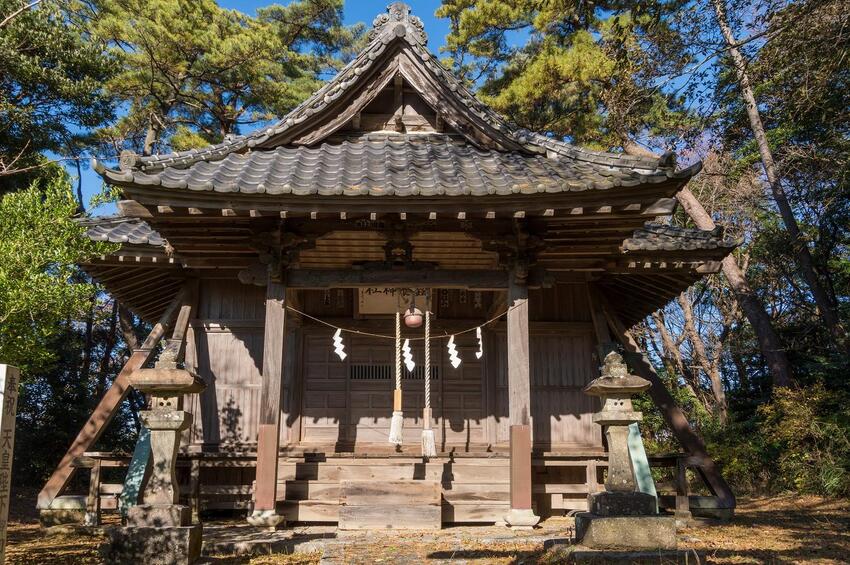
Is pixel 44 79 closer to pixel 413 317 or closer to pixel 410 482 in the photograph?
pixel 413 317

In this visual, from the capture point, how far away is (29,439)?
18594 millimetres

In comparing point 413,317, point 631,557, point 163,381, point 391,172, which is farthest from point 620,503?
point 391,172

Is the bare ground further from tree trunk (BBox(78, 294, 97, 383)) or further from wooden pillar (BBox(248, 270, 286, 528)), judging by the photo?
tree trunk (BBox(78, 294, 97, 383))

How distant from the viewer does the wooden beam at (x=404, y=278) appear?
8508mm

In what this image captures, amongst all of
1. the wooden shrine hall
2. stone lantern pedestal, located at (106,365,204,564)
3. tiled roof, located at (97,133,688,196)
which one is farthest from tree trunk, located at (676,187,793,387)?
stone lantern pedestal, located at (106,365,204,564)

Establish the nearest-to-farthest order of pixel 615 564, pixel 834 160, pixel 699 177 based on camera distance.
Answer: pixel 615 564, pixel 834 160, pixel 699 177

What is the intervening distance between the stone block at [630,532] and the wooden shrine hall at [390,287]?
6.21 ft

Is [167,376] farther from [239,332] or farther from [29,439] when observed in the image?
[29,439]

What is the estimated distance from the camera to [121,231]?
376 inches

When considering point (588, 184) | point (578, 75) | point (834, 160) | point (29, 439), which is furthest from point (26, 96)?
point (834, 160)

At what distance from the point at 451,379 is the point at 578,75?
11681 millimetres

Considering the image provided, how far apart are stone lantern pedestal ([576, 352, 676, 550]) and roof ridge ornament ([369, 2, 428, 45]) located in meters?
5.73

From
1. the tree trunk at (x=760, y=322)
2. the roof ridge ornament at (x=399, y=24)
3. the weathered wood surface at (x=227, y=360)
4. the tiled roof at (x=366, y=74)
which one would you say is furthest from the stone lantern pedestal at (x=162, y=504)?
the tree trunk at (x=760, y=322)

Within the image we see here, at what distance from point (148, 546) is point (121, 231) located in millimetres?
5183
